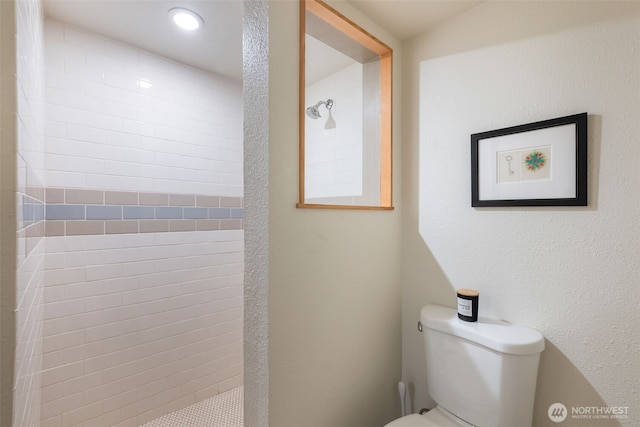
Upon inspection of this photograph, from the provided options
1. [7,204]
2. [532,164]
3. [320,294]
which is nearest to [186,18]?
[7,204]

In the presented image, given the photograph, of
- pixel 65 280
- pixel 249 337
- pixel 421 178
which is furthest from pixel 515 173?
pixel 65 280

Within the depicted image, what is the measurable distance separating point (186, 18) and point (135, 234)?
126cm

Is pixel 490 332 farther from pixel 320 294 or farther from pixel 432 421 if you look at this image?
pixel 320 294

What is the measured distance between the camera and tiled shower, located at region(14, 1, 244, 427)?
4.91ft

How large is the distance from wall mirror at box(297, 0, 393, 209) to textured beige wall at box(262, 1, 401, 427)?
4.5 inches

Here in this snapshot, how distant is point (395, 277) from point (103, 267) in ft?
5.45

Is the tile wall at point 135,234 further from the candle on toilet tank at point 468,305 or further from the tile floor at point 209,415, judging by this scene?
the candle on toilet tank at point 468,305

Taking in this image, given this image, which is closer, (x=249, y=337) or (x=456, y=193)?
(x=249, y=337)

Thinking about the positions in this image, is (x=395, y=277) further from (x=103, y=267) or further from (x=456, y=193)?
(x=103, y=267)

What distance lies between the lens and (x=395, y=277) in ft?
4.92

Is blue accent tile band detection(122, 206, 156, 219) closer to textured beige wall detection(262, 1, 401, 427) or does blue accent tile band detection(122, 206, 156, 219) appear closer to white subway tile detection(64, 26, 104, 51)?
white subway tile detection(64, 26, 104, 51)

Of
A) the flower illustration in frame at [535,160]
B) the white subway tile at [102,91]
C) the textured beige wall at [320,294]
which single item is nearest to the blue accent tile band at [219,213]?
the white subway tile at [102,91]

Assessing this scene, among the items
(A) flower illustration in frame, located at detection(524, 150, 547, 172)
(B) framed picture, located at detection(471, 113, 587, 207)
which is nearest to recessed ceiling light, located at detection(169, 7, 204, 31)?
(B) framed picture, located at detection(471, 113, 587, 207)

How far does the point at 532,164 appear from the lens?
1.11 meters
